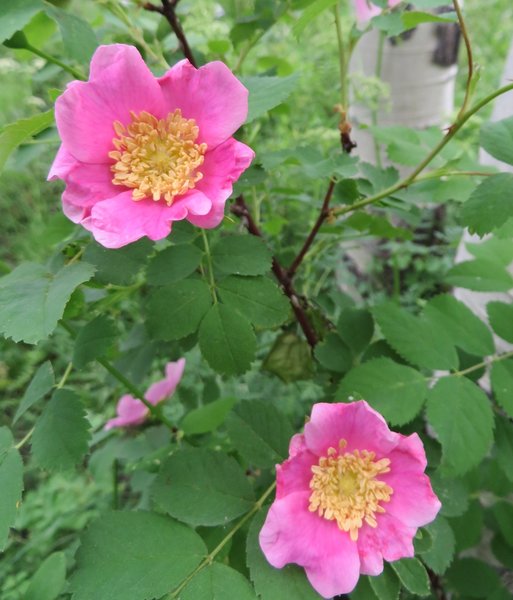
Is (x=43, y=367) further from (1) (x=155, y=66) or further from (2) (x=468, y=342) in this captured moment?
(2) (x=468, y=342)

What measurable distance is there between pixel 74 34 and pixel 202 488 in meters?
0.52

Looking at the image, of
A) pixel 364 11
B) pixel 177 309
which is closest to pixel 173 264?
pixel 177 309

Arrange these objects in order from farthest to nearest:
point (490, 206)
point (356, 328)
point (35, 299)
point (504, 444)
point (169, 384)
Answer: point (169, 384), point (356, 328), point (504, 444), point (490, 206), point (35, 299)

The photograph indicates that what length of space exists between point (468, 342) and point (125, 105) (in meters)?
0.50

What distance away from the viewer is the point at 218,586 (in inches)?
21.7

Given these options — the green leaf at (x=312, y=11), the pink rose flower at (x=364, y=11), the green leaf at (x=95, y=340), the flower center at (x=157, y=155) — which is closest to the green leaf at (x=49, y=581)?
the green leaf at (x=95, y=340)

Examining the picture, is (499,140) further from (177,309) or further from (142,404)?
(142,404)

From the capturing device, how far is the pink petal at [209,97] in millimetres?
507

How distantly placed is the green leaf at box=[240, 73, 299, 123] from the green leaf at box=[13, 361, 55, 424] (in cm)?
37

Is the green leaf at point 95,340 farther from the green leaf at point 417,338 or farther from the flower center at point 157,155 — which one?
the green leaf at point 417,338

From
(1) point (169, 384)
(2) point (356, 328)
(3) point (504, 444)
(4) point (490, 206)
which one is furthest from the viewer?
(1) point (169, 384)

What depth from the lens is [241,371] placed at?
0.62m

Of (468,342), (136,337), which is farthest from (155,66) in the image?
(468,342)

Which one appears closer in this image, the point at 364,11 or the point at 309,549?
the point at 309,549
